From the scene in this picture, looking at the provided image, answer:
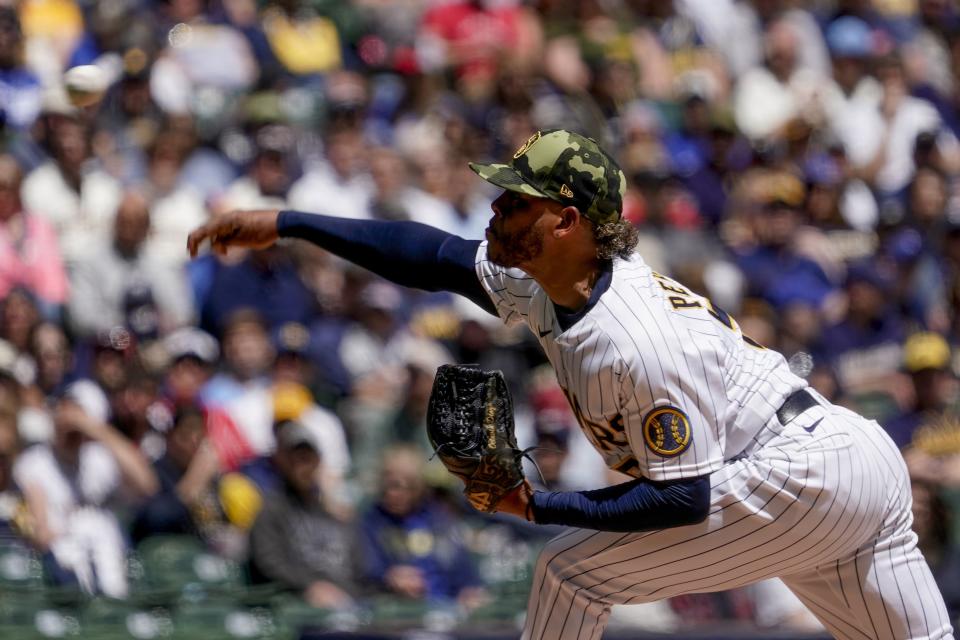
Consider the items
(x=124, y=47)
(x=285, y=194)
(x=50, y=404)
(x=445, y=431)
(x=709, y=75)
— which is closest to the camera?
(x=445, y=431)

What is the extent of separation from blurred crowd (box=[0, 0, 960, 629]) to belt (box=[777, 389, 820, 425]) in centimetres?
260

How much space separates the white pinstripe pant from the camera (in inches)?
141

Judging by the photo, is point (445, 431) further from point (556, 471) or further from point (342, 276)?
point (342, 276)

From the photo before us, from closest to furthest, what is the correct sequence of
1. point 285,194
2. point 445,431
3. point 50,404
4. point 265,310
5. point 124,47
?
1. point 445,431
2. point 50,404
3. point 265,310
4. point 285,194
5. point 124,47

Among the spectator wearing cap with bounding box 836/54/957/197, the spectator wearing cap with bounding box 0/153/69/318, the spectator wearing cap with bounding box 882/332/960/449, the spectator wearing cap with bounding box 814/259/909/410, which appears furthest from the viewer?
the spectator wearing cap with bounding box 836/54/957/197

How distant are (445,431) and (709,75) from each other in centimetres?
685

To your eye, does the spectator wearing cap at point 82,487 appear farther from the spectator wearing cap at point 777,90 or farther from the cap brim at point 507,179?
the spectator wearing cap at point 777,90

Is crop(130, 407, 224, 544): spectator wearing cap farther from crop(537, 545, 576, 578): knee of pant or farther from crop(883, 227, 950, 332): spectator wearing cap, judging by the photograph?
crop(883, 227, 950, 332): spectator wearing cap

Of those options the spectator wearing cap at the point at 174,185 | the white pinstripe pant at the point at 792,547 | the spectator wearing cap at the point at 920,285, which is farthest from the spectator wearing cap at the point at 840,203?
the white pinstripe pant at the point at 792,547

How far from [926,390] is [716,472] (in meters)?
3.93

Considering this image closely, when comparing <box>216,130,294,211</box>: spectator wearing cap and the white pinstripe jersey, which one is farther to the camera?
<box>216,130,294,211</box>: spectator wearing cap

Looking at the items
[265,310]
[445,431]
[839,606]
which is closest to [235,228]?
[445,431]

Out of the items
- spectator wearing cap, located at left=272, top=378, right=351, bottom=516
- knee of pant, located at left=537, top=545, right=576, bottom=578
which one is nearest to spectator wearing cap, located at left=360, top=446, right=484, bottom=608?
spectator wearing cap, located at left=272, top=378, right=351, bottom=516

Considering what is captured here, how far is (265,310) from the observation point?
7.57 m
